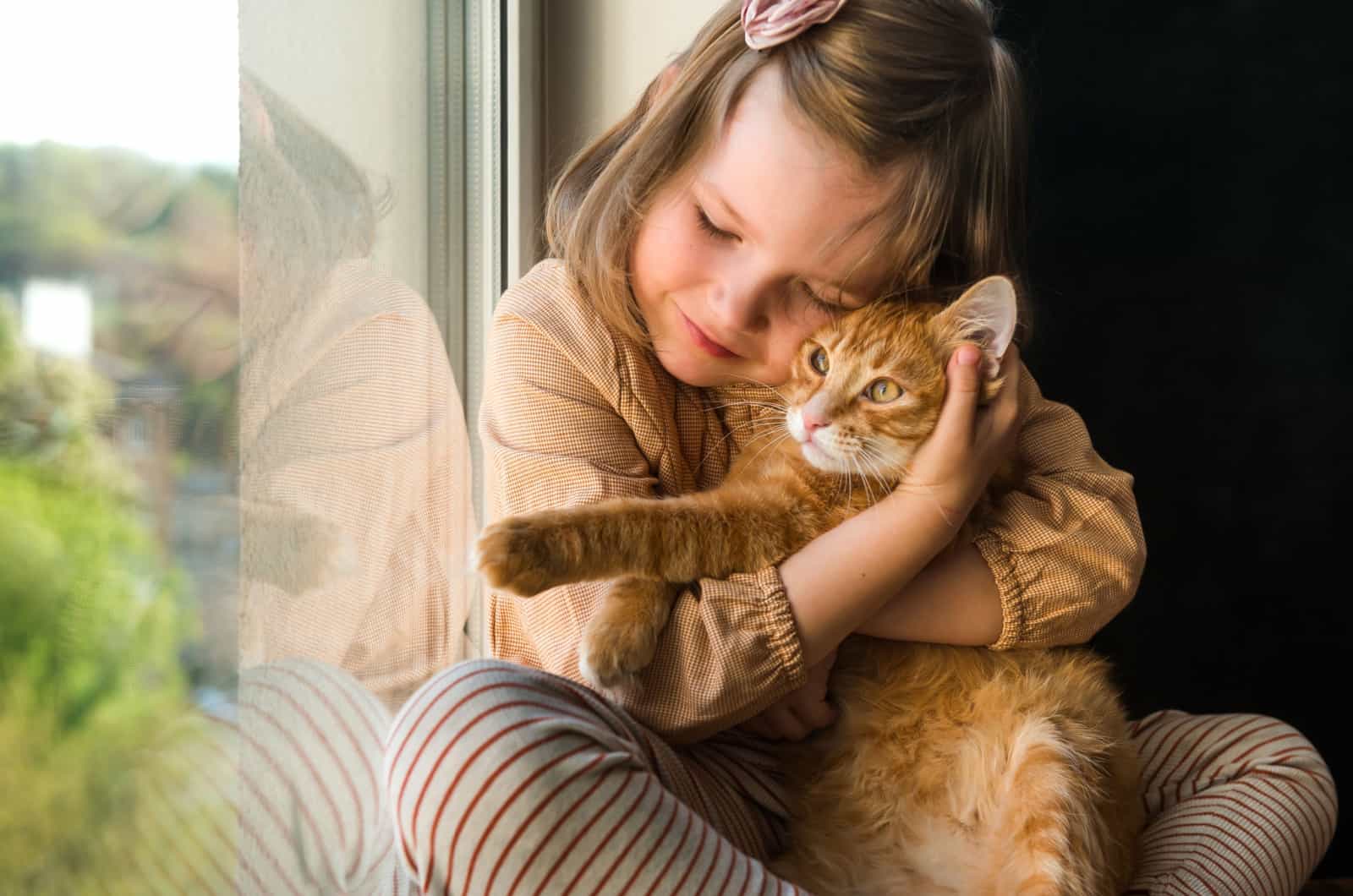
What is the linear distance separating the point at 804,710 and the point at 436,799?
0.51m

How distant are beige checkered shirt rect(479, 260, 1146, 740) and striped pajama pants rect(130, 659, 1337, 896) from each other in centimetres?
11

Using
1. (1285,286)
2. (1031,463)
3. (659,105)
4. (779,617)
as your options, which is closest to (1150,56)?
(1285,286)

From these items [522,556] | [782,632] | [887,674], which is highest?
[522,556]

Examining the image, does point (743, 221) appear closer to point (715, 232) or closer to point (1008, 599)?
point (715, 232)

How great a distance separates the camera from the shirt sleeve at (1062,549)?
1.23 metres

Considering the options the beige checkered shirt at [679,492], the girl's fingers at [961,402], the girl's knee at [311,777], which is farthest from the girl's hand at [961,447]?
the girl's knee at [311,777]

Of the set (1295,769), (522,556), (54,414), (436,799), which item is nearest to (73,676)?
(54,414)

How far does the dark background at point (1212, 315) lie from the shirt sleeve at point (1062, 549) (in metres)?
0.68

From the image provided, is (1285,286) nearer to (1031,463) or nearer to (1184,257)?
(1184,257)

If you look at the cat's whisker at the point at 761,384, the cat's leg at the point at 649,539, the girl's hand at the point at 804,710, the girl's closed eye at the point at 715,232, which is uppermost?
the girl's closed eye at the point at 715,232

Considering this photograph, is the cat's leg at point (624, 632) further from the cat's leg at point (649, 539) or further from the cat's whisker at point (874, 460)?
the cat's whisker at point (874, 460)

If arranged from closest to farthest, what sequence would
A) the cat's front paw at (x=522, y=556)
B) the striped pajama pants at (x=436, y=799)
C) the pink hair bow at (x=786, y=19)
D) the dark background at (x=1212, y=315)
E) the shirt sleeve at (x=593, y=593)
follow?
the striped pajama pants at (x=436, y=799) → the cat's front paw at (x=522, y=556) → the shirt sleeve at (x=593, y=593) → the pink hair bow at (x=786, y=19) → the dark background at (x=1212, y=315)

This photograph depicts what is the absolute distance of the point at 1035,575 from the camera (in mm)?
1232

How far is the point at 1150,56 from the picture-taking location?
194cm
